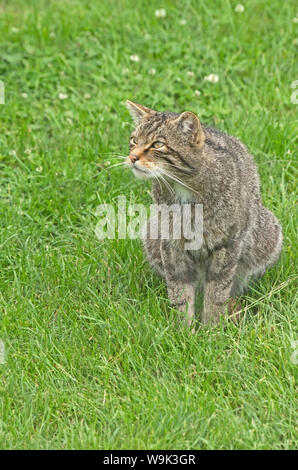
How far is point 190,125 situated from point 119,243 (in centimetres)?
118

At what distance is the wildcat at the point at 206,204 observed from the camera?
447 centimetres

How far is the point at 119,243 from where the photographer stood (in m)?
5.31

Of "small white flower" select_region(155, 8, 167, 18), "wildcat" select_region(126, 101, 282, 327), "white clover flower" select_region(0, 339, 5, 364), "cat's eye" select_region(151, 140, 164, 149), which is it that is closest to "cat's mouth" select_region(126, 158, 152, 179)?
"wildcat" select_region(126, 101, 282, 327)

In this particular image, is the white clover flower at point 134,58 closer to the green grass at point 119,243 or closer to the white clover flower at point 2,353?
the green grass at point 119,243

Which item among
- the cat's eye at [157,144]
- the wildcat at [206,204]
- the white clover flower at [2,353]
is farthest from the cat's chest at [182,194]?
the white clover flower at [2,353]

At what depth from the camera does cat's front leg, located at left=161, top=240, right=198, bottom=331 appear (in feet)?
15.7

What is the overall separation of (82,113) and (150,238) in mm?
1951

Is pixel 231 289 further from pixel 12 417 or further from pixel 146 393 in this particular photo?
pixel 12 417

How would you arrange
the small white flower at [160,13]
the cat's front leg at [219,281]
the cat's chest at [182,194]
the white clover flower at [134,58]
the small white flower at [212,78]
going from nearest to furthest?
the cat's chest at [182,194] → the cat's front leg at [219,281] → the small white flower at [212,78] → the white clover flower at [134,58] → the small white flower at [160,13]

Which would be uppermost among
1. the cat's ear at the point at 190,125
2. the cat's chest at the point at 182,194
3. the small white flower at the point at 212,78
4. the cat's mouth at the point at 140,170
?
the small white flower at the point at 212,78

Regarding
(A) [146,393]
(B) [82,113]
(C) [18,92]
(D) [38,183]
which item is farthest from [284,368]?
(C) [18,92]

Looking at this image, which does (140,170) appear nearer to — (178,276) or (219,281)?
(178,276)

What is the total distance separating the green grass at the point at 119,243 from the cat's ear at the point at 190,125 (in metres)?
1.04

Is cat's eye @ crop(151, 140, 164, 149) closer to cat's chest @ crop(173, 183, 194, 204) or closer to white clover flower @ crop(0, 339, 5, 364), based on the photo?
cat's chest @ crop(173, 183, 194, 204)
